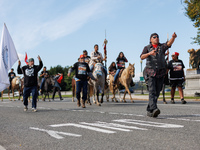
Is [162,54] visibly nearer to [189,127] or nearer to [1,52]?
[189,127]

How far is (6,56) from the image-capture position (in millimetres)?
7406

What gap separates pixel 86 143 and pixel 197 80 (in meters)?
20.9

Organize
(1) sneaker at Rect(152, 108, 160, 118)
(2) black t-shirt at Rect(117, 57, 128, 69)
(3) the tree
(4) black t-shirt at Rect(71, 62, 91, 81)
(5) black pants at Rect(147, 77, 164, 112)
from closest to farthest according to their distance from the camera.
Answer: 1. (1) sneaker at Rect(152, 108, 160, 118)
2. (5) black pants at Rect(147, 77, 164, 112)
3. (4) black t-shirt at Rect(71, 62, 91, 81)
4. (2) black t-shirt at Rect(117, 57, 128, 69)
5. (3) the tree

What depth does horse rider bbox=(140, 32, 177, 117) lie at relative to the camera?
22.9ft

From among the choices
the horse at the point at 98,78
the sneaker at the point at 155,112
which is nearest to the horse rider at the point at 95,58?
the horse at the point at 98,78

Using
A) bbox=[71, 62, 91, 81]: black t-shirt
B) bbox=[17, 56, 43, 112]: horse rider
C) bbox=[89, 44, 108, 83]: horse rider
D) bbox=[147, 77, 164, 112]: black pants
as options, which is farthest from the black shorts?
bbox=[17, 56, 43, 112]: horse rider

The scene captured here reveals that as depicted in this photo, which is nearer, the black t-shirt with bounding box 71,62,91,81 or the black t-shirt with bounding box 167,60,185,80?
the black t-shirt with bounding box 71,62,91,81

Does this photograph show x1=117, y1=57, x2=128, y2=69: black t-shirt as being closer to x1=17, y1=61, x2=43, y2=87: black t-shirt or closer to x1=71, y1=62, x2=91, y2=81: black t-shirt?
x1=71, y1=62, x2=91, y2=81: black t-shirt

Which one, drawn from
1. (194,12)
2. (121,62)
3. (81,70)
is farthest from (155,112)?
(194,12)

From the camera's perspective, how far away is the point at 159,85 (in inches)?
285

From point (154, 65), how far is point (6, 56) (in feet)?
13.4

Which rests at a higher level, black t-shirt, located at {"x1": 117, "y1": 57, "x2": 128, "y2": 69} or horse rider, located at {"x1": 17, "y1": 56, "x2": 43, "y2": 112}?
black t-shirt, located at {"x1": 117, "y1": 57, "x2": 128, "y2": 69}

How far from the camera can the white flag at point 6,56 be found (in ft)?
22.4

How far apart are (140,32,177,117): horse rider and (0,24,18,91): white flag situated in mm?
3645
